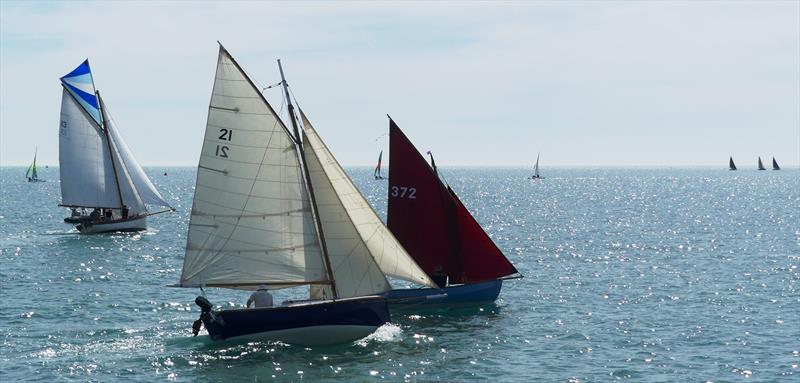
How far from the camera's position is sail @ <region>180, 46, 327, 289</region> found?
3288 centimetres

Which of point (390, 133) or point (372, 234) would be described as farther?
point (390, 133)

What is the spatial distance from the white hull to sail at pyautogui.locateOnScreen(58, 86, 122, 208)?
44598 mm

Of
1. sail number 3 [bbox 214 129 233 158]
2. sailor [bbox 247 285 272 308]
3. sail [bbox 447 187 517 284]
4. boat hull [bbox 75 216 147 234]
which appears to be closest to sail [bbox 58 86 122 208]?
boat hull [bbox 75 216 147 234]

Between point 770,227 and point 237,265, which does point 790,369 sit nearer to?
point 237,265

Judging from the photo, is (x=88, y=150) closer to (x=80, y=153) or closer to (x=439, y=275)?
(x=80, y=153)

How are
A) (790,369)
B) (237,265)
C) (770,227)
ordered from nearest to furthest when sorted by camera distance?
1. (790,369)
2. (237,265)
3. (770,227)

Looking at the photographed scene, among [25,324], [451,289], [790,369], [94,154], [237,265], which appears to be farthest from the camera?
[94,154]

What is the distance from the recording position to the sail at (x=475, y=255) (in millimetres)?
43438

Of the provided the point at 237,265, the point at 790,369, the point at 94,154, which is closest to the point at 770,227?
the point at 94,154

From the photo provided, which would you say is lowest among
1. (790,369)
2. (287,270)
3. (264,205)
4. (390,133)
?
(790,369)

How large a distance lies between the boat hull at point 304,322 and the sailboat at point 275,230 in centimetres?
3

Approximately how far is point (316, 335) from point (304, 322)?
772 mm

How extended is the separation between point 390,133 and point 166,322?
39.7ft

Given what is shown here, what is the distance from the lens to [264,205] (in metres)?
34.1
